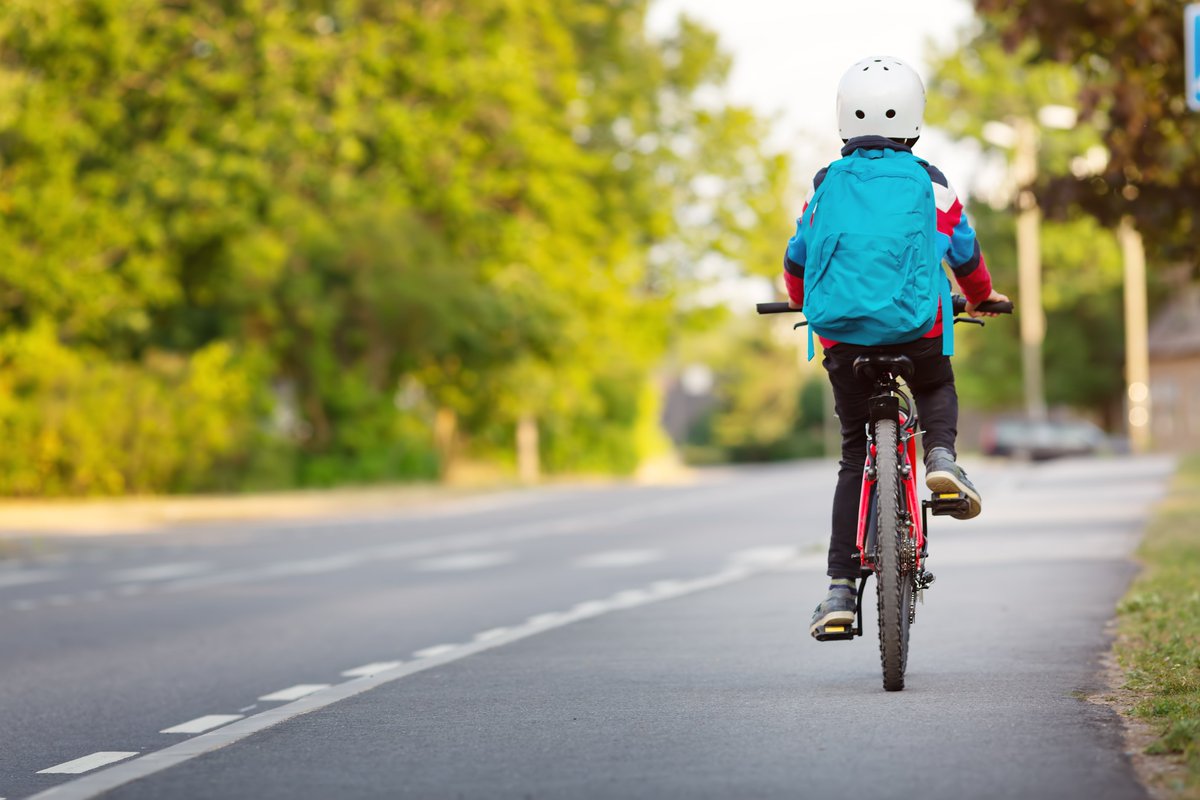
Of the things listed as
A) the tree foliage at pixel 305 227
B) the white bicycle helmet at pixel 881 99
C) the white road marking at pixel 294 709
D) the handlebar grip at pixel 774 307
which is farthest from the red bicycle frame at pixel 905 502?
the tree foliage at pixel 305 227

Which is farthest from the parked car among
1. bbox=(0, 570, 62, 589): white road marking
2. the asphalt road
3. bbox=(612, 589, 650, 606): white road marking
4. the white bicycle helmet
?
the white bicycle helmet

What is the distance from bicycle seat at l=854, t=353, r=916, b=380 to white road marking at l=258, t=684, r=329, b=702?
260 centimetres

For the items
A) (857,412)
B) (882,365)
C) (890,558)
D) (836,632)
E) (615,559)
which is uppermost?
(882,365)

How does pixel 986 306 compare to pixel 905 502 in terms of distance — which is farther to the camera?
pixel 986 306

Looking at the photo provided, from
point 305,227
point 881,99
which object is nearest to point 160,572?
point 881,99

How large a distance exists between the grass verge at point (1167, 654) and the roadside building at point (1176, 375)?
6164cm

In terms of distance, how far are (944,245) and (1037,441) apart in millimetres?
50421

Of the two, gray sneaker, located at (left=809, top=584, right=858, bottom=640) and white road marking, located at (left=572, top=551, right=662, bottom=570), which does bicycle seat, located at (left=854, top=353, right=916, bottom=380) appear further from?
white road marking, located at (left=572, top=551, right=662, bottom=570)

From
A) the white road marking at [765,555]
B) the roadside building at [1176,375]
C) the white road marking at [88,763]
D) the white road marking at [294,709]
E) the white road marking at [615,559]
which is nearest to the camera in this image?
the white road marking at [294,709]

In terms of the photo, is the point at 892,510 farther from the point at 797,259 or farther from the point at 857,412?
the point at 797,259

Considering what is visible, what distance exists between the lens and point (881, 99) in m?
7.32

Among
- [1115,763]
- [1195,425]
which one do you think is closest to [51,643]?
[1115,763]

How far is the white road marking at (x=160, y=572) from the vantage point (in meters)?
17.5

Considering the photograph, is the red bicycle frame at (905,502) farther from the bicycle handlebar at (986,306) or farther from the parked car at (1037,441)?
the parked car at (1037,441)
